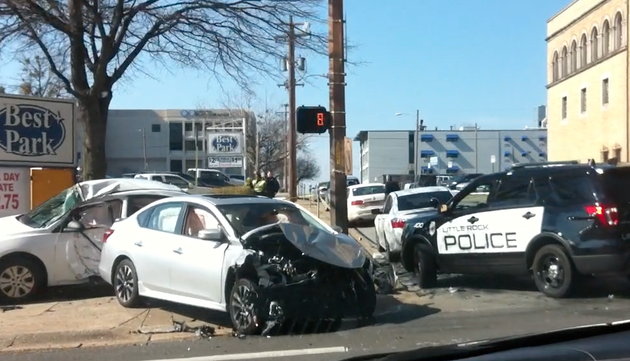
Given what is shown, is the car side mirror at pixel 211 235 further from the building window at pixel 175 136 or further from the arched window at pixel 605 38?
the building window at pixel 175 136

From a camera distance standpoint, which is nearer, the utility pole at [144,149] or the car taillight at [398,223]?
the car taillight at [398,223]

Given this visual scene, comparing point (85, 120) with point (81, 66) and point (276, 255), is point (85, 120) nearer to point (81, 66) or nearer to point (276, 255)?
point (81, 66)

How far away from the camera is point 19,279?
37.4 ft

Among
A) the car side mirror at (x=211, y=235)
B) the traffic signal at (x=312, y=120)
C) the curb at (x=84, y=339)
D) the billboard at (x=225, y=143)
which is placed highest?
the billboard at (x=225, y=143)

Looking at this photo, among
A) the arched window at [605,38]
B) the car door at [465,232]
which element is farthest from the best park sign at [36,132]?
the arched window at [605,38]

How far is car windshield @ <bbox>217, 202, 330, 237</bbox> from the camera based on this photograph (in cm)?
980

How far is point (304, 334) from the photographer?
30.1 feet

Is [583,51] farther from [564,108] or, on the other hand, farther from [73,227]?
[73,227]

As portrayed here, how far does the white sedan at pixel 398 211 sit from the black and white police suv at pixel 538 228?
8.07ft

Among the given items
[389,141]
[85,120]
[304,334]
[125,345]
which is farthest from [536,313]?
[389,141]

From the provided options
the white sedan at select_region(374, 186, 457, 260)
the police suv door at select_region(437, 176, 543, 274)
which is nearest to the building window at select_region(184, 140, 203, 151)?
the white sedan at select_region(374, 186, 457, 260)

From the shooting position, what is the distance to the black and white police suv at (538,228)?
10.4 meters

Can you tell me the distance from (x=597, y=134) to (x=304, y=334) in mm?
39962

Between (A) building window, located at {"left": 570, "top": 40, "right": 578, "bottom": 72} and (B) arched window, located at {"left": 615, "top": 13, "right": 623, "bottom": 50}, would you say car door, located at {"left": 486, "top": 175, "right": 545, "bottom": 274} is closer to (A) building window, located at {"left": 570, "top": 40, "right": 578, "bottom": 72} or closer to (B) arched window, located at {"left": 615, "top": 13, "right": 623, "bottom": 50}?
(B) arched window, located at {"left": 615, "top": 13, "right": 623, "bottom": 50}
